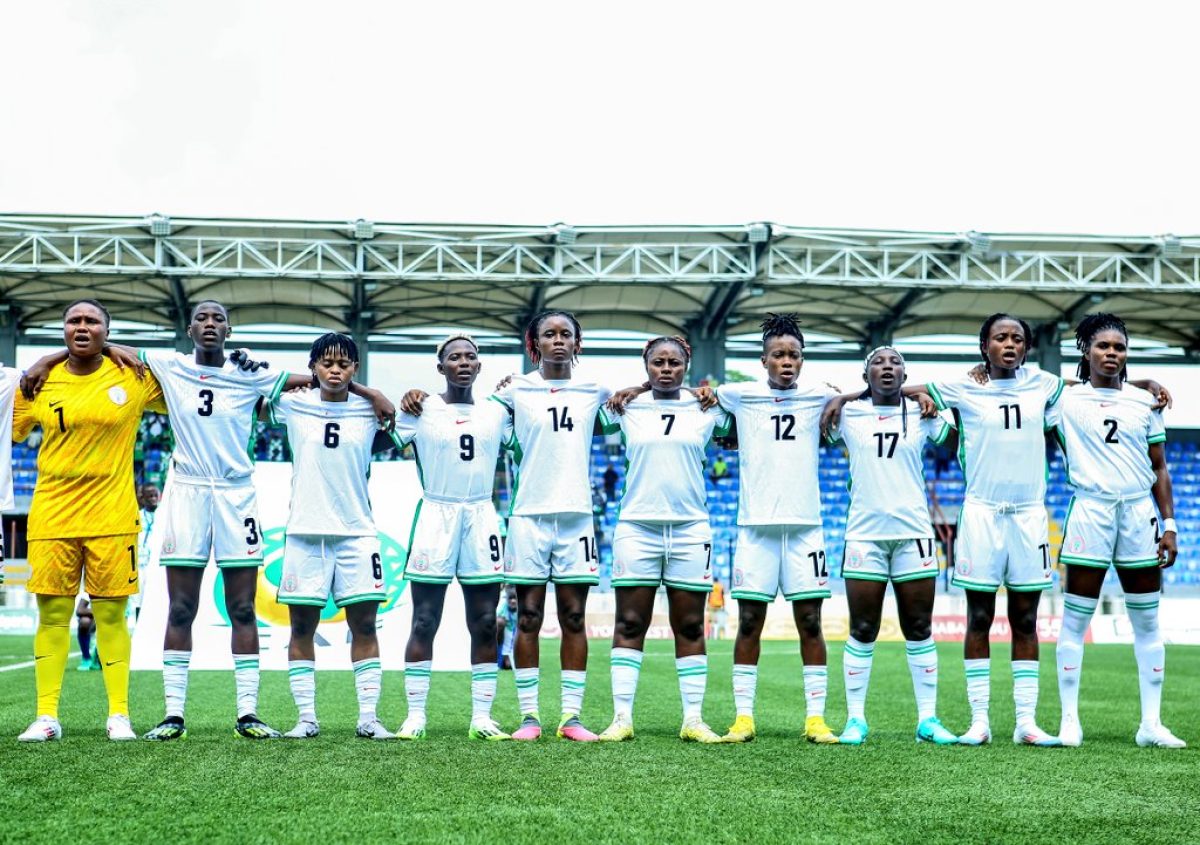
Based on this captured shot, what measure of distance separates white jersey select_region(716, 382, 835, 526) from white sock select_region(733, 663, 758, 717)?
0.73 m

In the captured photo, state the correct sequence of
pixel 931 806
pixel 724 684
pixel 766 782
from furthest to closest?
pixel 724 684, pixel 766 782, pixel 931 806

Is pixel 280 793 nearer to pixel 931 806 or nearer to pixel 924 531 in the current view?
pixel 931 806

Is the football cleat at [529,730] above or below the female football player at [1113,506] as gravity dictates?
below

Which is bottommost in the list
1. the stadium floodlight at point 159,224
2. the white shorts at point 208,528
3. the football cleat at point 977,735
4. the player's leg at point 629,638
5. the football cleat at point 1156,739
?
the football cleat at point 1156,739

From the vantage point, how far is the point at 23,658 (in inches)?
592

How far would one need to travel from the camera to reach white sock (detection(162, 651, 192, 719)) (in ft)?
20.9

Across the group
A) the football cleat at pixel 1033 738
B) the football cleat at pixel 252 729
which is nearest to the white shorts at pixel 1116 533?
the football cleat at pixel 1033 738

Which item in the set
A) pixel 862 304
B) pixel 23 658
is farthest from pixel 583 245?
pixel 23 658

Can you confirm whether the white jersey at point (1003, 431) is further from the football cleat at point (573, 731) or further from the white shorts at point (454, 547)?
the white shorts at point (454, 547)

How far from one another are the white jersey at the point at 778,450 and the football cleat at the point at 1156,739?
1.98m

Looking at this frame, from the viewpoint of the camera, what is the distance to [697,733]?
6348 millimetres

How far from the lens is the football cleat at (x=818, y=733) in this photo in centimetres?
629

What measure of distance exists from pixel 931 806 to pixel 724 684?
7.91 meters

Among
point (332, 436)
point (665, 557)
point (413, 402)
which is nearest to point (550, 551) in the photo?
point (665, 557)
